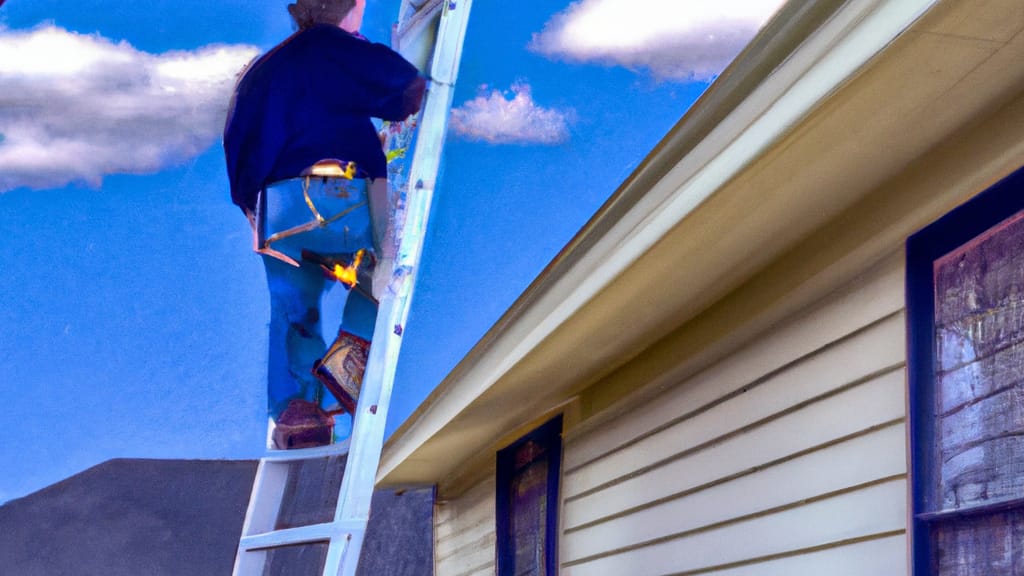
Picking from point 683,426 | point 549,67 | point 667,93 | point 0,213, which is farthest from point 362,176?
point 667,93

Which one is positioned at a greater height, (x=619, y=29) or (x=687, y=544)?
(x=619, y=29)

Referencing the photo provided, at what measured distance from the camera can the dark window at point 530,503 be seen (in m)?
5.10

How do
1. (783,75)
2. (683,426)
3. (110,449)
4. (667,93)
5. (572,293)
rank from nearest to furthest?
(783,75)
(572,293)
(683,426)
(110,449)
(667,93)

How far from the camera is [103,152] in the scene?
6355mm

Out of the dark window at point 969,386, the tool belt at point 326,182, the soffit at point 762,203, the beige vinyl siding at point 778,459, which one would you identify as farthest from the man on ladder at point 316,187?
the dark window at point 969,386

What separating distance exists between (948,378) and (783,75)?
28.8 inches

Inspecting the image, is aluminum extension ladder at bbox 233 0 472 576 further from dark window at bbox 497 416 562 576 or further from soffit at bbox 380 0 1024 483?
dark window at bbox 497 416 562 576

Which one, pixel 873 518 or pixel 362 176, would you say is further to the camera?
pixel 362 176

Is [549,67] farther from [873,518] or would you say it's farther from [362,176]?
[873,518]

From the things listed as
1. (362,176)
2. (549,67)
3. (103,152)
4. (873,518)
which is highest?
(549,67)

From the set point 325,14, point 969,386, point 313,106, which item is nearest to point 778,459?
point 969,386

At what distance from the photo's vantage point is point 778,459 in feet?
10.6

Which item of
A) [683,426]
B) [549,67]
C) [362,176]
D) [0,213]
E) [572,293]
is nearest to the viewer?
[572,293]

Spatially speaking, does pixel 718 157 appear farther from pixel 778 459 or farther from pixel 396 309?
pixel 396 309
